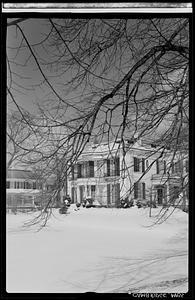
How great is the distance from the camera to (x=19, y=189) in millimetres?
1968

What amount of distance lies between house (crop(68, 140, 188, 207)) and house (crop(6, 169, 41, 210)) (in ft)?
0.71

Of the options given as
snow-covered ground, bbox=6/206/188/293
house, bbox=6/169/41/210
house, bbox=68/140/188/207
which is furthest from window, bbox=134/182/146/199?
house, bbox=6/169/41/210

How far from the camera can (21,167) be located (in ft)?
6.49

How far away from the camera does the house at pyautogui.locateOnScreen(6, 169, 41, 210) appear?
195cm

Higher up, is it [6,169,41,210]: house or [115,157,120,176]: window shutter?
Answer: [115,157,120,176]: window shutter

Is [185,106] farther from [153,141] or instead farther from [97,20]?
[97,20]

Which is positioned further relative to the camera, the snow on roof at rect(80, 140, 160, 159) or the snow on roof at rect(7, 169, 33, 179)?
the snow on roof at rect(80, 140, 160, 159)

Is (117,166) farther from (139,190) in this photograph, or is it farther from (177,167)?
(177,167)

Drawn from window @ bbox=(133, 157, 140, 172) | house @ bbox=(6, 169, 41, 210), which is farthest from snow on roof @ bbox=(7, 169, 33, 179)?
window @ bbox=(133, 157, 140, 172)

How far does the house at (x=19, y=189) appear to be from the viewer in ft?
6.40

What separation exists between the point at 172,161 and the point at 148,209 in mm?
290

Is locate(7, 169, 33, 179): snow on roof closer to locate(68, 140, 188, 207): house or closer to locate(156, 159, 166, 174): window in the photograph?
locate(68, 140, 188, 207): house

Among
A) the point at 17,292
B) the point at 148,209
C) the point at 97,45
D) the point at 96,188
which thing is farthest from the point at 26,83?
the point at 17,292

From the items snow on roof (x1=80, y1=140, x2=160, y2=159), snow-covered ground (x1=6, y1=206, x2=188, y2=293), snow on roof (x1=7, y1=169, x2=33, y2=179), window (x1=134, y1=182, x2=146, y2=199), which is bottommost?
snow-covered ground (x1=6, y1=206, x2=188, y2=293)
